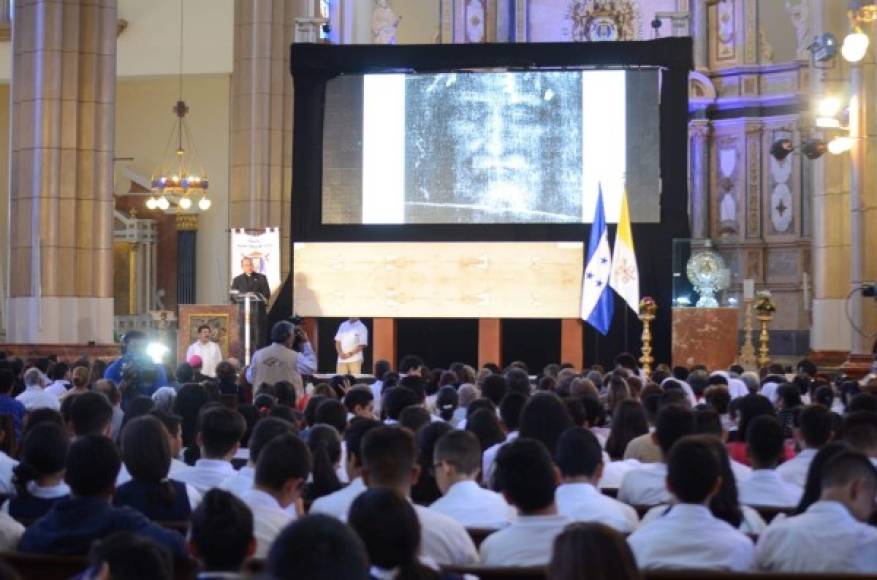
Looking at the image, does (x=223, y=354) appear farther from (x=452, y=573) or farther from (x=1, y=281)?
(x=452, y=573)

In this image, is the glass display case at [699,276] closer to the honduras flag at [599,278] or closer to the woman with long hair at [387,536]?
the honduras flag at [599,278]

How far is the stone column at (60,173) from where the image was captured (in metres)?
→ 18.2

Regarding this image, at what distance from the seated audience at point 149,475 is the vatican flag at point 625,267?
13.5m

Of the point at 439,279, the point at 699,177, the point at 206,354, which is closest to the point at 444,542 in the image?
the point at 206,354

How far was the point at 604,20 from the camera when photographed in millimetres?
30578

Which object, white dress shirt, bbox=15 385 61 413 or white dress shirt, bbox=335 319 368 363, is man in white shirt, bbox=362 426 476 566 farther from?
Result: white dress shirt, bbox=335 319 368 363

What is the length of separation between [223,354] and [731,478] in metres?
14.3

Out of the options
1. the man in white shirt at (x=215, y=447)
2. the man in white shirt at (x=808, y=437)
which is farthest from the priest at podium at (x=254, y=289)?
the man in white shirt at (x=808, y=437)

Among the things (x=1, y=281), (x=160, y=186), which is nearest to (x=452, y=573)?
(x=160, y=186)

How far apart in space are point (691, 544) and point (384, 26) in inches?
1052

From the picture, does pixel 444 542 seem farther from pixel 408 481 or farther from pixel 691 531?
pixel 691 531

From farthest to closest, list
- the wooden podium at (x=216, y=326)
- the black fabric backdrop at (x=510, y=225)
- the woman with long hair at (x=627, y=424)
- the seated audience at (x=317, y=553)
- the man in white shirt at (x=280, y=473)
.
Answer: the black fabric backdrop at (x=510, y=225) < the wooden podium at (x=216, y=326) < the woman with long hair at (x=627, y=424) < the man in white shirt at (x=280, y=473) < the seated audience at (x=317, y=553)

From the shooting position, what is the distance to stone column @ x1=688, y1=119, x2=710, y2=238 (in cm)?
2973

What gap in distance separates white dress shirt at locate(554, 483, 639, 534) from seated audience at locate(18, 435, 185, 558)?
1855 mm
